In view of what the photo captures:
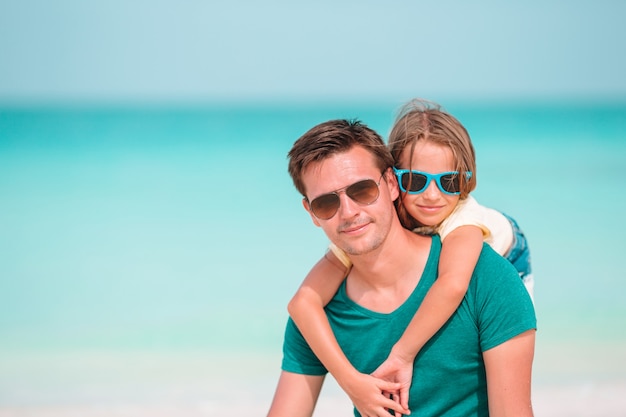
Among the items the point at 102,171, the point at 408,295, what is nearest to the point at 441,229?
the point at 408,295

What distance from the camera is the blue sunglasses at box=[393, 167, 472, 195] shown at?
3617 mm

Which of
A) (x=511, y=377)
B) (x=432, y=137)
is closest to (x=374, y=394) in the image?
(x=511, y=377)

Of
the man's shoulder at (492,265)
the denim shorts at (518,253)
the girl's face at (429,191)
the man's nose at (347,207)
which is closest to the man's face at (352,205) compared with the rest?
the man's nose at (347,207)

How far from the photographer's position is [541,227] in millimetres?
12922

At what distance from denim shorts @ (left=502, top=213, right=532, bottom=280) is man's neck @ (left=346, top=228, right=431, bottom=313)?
778 mm

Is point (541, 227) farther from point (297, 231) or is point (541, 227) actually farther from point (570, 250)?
point (297, 231)

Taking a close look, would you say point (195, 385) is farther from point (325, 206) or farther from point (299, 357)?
point (325, 206)

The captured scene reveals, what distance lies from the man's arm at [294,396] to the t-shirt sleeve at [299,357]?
2 cm

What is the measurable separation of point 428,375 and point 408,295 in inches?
12.1

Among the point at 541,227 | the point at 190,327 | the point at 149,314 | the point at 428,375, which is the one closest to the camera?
the point at 428,375

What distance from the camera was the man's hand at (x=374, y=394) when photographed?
3.26 meters

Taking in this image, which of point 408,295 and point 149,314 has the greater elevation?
point 149,314

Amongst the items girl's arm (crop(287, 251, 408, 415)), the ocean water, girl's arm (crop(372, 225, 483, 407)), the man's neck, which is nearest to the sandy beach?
the ocean water

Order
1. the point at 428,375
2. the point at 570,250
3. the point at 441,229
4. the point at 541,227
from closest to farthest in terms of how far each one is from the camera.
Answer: the point at 428,375
the point at 441,229
the point at 570,250
the point at 541,227
